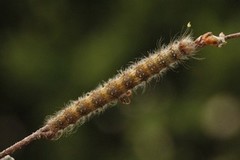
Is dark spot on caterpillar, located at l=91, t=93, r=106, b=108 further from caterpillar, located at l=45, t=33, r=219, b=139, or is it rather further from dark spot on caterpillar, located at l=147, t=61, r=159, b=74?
dark spot on caterpillar, located at l=147, t=61, r=159, b=74

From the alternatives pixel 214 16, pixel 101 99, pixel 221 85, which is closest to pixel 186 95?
pixel 221 85

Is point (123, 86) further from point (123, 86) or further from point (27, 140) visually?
point (27, 140)

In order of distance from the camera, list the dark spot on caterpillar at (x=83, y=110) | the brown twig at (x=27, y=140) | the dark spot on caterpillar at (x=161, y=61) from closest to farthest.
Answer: the brown twig at (x=27, y=140), the dark spot on caterpillar at (x=161, y=61), the dark spot on caterpillar at (x=83, y=110)

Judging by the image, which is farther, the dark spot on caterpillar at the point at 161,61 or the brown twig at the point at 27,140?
the dark spot on caterpillar at the point at 161,61

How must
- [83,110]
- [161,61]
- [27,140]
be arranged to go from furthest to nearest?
[83,110], [161,61], [27,140]

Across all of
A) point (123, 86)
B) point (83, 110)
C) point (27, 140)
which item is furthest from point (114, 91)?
point (27, 140)

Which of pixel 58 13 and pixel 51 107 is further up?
pixel 58 13

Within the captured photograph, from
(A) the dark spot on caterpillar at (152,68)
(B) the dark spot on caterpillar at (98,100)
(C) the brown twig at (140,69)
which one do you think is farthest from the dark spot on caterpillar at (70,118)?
(A) the dark spot on caterpillar at (152,68)

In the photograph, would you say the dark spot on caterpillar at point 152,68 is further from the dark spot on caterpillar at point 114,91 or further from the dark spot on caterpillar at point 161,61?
the dark spot on caterpillar at point 114,91

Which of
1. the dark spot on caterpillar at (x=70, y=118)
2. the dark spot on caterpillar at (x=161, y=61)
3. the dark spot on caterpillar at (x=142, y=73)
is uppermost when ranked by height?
the dark spot on caterpillar at (x=70, y=118)

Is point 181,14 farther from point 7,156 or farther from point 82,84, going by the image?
point 7,156

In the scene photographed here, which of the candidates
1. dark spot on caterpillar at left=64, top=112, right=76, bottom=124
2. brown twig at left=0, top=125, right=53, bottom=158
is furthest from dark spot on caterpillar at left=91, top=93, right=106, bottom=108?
brown twig at left=0, top=125, right=53, bottom=158
